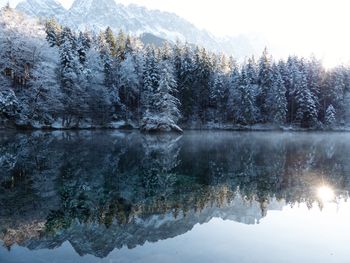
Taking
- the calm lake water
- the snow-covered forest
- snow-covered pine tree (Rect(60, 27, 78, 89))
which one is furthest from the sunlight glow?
snow-covered pine tree (Rect(60, 27, 78, 89))

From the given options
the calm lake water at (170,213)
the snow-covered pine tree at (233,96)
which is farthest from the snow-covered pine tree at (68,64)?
the calm lake water at (170,213)

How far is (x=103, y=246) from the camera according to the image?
9.43 meters

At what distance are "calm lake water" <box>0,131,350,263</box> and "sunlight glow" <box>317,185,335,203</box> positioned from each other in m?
0.05

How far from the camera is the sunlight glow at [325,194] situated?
51.9 ft

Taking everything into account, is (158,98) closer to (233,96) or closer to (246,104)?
(233,96)

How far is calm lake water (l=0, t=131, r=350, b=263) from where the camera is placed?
9.25 metres

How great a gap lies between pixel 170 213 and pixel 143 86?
6327 centimetres

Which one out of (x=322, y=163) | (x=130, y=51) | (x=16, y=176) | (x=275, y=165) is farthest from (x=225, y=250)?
(x=130, y=51)

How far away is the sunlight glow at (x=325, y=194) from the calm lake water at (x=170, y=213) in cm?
5

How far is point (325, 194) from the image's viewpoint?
16766 mm

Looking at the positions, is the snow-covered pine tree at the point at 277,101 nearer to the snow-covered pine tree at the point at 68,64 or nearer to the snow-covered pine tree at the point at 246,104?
the snow-covered pine tree at the point at 246,104

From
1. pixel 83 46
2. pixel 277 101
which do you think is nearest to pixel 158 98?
pixel 83 46

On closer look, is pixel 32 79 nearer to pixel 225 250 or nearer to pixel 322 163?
pixel 322 163

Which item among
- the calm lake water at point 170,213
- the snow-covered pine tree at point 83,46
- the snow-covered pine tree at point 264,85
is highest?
the snow-covered pine tree at point 83,46
